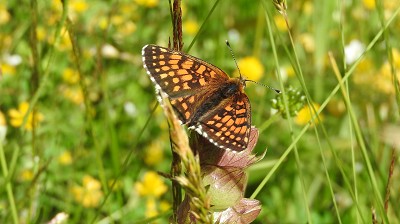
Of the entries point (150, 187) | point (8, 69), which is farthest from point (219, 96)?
point (8, 69)

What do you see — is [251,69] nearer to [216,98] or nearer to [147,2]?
[147,2]

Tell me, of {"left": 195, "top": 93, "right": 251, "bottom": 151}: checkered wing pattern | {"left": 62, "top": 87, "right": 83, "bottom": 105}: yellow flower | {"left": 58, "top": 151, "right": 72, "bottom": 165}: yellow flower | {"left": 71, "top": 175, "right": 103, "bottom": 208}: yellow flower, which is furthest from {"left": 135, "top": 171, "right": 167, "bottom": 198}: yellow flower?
{"left": 195, "top": 93, "right": 251, "bottom": 151}: checkered wing pattern

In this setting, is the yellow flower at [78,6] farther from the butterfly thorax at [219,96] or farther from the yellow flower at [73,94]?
the butterfly thorax at [219,96]

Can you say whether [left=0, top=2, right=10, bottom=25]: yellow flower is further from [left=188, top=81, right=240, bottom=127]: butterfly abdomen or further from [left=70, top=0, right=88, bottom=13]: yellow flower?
[left=188, top=81, right=240, bottom=127]: butterfly abdomen

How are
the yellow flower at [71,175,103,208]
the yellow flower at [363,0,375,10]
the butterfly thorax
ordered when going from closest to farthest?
the butterfly thorax → the yellow flower at [71,175,103,208] → the yellow flower at [363,0,375,10]

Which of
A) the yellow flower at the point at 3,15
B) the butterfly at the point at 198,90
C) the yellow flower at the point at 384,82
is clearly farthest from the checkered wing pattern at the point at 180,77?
the yellow flower at the point at 3,15

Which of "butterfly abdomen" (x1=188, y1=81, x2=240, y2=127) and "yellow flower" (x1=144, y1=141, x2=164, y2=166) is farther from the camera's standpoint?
"yellow flower" (x1=144, y1=141, x2=164, y2=166)

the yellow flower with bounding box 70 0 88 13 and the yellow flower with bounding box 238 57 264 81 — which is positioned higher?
the yellow flower with bounding box 70 0 88 13

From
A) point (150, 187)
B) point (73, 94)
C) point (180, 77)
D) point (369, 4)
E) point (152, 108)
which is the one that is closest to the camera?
point (180, 77)

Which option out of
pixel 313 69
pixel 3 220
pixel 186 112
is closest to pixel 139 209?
pixel 3 220

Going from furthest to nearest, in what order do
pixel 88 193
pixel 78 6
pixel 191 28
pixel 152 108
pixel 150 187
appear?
pixel 191 28
pixel 78 6
pixel 152 108
pixel 150 187
pixel 88 193
